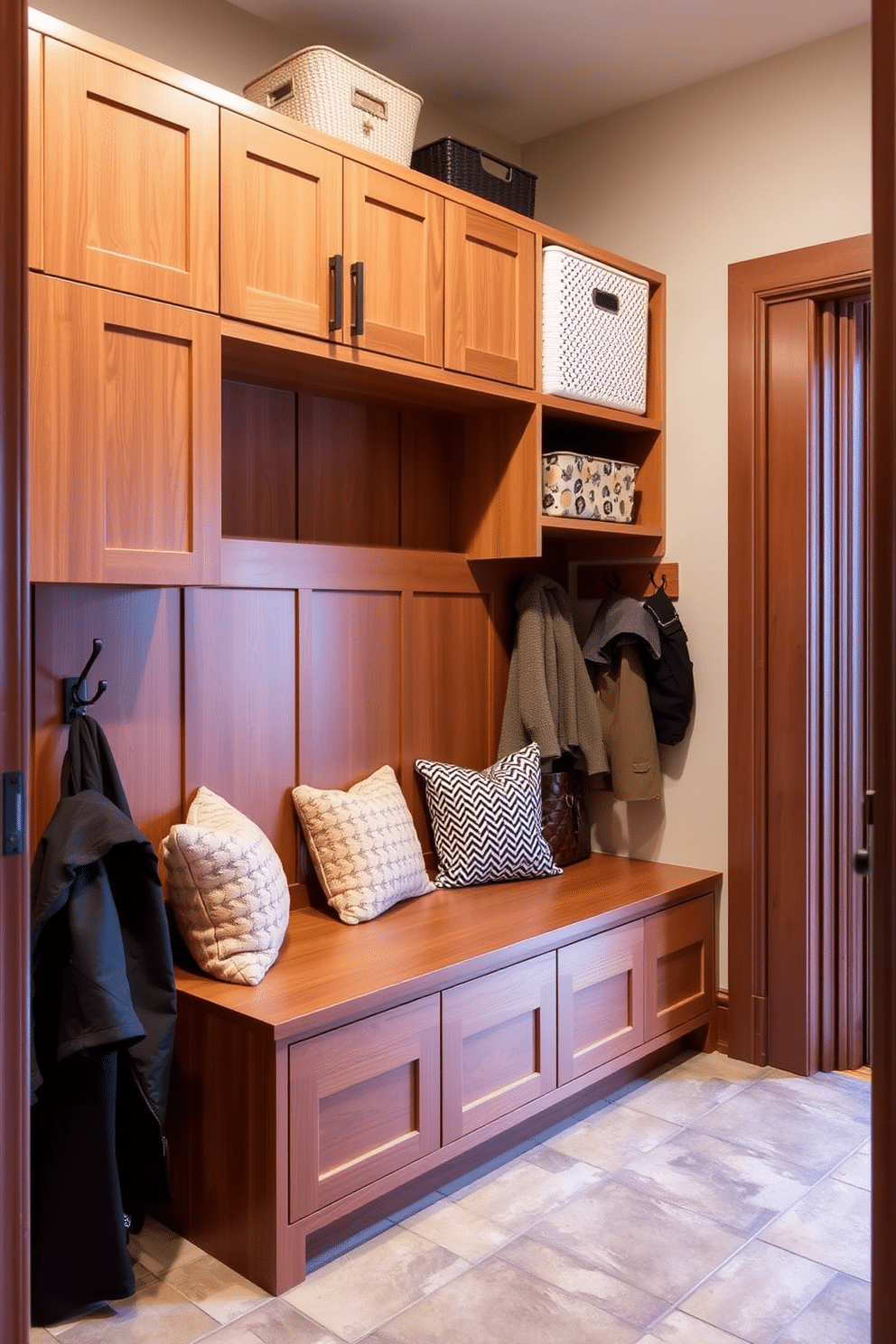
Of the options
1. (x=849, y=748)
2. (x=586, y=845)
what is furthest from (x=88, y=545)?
(x=849, y=748)

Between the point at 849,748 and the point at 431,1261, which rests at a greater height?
the point at 849,748

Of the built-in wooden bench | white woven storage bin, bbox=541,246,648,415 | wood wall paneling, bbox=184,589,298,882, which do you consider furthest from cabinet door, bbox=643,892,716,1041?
white woven storage bin, bbox=541,246,648,415

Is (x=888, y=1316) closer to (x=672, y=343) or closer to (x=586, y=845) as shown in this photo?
(x=586, y=845)

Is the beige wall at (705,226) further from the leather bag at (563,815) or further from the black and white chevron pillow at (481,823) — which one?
the black and white chevron pillow at (481,823)

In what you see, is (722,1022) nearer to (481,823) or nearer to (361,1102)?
(481,823)

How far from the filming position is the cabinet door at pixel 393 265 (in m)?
2.46

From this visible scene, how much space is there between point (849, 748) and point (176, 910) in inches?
75.8

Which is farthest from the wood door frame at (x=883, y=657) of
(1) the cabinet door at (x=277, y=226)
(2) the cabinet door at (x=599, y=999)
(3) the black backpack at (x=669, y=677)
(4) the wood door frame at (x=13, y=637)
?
(3) the black backpack at (x=669, y=677)

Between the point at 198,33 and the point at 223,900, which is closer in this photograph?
the point at 223,900

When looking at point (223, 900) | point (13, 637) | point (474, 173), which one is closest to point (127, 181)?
point (474, 173)

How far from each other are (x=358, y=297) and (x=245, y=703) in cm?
96

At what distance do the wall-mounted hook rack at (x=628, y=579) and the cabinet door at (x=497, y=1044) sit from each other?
1261 millimetres

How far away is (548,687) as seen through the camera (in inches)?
127

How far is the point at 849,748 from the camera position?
3119 mm
